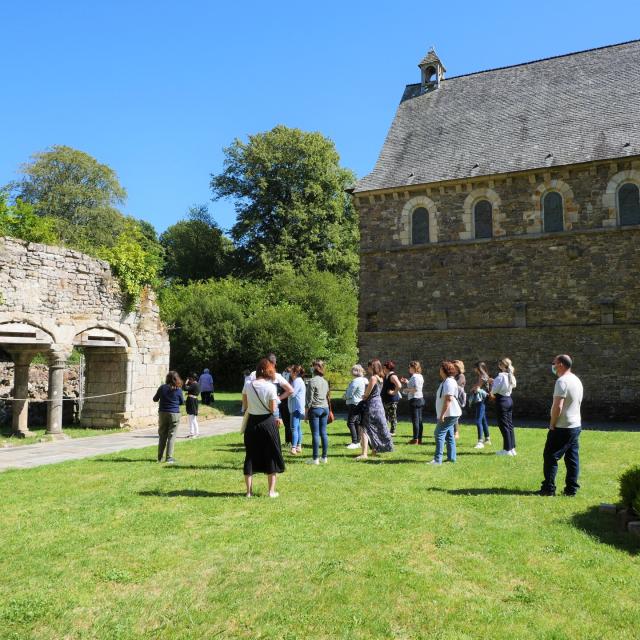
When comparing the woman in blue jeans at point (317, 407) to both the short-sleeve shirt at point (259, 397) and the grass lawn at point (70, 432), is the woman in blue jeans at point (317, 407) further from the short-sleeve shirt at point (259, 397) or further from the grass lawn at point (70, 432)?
the grass lawn at point (70, 432)

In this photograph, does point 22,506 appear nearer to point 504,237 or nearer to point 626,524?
point 626,524

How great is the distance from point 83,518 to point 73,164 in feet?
140

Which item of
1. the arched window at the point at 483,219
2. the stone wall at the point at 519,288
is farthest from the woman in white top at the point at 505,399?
the arched window at the point at 483,219

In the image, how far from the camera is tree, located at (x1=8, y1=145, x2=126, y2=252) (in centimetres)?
4284

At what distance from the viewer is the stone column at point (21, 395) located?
1466 centimetres

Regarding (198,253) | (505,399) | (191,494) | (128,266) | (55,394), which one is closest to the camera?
(191,494)

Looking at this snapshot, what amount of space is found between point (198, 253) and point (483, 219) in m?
29.0

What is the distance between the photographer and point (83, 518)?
6.61 metres

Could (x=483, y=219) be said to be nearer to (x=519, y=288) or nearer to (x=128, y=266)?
(x=519, y=288)

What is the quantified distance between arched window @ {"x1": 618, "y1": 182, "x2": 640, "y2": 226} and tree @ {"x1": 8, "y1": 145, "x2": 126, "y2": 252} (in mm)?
34641

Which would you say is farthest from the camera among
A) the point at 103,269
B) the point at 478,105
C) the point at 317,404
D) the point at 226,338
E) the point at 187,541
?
the point at 226,338

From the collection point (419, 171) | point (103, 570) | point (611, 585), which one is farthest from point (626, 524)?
point (419, 171)

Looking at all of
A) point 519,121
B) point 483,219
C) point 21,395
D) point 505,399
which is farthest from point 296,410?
point 519,121

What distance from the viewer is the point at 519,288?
2075cm
